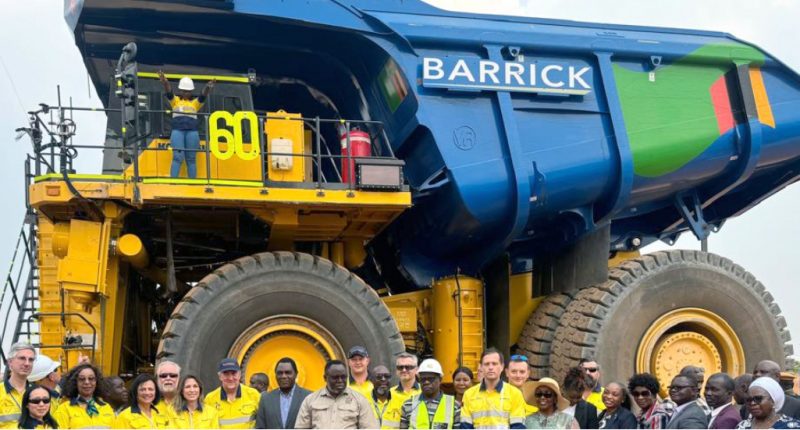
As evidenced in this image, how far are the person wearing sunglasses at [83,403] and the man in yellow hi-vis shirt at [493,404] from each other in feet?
7.63

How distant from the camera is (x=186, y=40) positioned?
10.3 m

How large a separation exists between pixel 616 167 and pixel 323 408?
481 centimetres

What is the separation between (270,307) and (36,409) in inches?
129

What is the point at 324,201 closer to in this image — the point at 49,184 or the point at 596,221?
the point at 49,184

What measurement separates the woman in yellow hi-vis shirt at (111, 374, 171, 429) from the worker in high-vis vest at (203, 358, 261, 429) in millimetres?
668

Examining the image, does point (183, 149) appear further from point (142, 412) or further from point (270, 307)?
point (142, 412)

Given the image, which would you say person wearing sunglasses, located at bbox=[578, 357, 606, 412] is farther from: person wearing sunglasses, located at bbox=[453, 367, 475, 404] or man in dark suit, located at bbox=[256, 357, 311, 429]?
man in dark suit, located at bbox=[256, 357, 311, 429]

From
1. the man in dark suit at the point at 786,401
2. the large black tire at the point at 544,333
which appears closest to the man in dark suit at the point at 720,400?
the man in dark suit at the point at 786,401

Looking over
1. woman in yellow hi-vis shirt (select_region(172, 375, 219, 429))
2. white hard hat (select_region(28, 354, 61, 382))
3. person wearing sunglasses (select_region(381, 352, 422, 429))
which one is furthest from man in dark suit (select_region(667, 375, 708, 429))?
white hard hat (select_region(28, 354, 61, 382))

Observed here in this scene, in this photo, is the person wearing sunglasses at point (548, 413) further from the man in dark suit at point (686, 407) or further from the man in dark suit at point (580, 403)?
the man in dark suit at point (686, 407)

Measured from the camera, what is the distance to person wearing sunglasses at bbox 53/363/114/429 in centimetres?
691

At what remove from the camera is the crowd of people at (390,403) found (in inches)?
267

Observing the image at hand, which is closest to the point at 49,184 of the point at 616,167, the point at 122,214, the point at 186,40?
the point at 122,214


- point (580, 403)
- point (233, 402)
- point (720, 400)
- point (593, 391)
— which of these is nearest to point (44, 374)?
point (233, 402)
